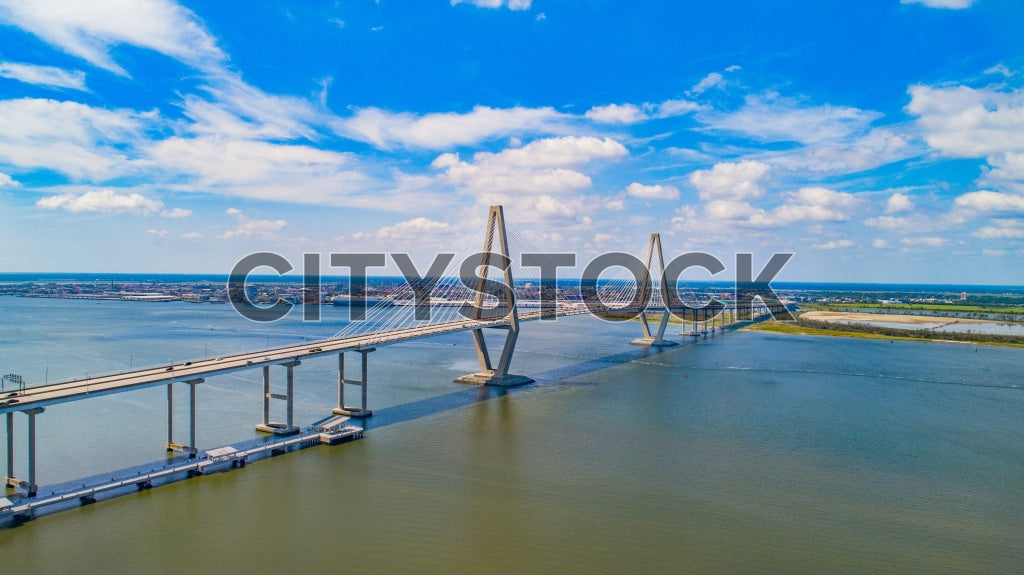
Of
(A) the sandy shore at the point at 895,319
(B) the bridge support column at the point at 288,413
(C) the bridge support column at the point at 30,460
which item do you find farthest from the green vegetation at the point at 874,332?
(C) the bridge support column at the point at 30,460

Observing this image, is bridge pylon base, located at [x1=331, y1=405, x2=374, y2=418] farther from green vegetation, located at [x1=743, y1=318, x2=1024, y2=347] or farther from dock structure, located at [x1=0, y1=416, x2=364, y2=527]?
green vegetation, located at [x1=743, y1=318, x2=1024, y2=347]

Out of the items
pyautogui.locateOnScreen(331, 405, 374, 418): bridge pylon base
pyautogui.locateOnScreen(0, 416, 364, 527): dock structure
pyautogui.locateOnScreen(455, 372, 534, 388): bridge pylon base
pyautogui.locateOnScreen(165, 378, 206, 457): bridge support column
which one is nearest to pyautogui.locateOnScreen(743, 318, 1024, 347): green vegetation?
pyautogui.locateOnScreen(455, 372, 534, 388): bridge pylon base

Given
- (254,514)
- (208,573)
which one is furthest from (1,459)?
(208,573)

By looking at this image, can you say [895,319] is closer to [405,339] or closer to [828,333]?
[828,333]

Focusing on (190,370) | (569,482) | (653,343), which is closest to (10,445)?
(190,370)

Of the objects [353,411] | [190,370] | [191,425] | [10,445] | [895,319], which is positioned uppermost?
[190,370]

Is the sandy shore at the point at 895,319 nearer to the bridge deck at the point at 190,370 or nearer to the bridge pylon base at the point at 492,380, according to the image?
the bridge pylon base at the point at 492,380
